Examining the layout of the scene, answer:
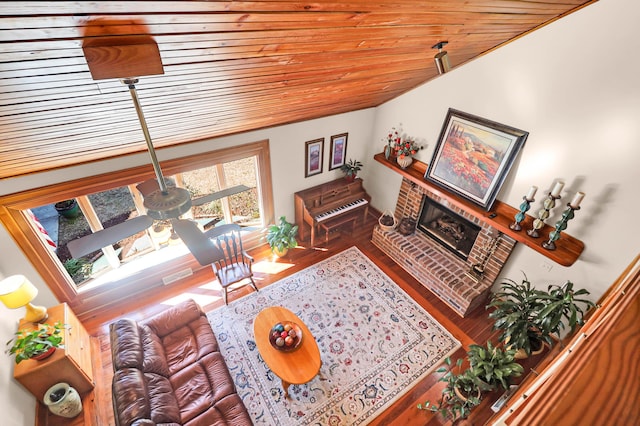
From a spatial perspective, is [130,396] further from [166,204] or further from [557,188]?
[557,188]

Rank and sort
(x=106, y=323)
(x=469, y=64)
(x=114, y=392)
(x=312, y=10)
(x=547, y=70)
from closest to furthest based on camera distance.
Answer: (x=312, y=10) < (x=114, y=392) < (x=547, y=70) < (x=469, y=64) < (x=106, y=323)

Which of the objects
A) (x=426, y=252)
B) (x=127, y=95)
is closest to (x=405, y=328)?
(x=426, y=252)

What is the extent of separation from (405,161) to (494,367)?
3.20m

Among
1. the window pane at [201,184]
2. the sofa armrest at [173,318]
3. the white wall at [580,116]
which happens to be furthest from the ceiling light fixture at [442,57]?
the sofa armrest at [173,318]

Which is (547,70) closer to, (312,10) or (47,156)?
(312,10)

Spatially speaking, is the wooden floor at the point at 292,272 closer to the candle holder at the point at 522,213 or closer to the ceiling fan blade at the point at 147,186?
the candle holder at the point at 522,213

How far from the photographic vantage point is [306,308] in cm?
455

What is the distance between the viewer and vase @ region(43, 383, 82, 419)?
10.2ft

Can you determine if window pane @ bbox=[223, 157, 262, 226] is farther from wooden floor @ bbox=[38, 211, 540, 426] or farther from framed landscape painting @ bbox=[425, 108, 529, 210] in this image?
framed landscape painting @ bbox=[425, 108, 529, 210]

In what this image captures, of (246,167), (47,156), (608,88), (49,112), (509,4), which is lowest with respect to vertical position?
(246,167)

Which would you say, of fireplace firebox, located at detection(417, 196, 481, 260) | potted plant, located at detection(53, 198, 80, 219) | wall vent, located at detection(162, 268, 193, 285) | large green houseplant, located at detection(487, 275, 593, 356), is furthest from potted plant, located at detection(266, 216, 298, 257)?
potted plant, located at detection(53, 198, 80, 219)

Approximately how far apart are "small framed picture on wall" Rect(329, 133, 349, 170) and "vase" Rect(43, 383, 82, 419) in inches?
190

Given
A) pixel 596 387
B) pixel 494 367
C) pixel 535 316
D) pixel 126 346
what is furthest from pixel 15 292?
pixel 535 316

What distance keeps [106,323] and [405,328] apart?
14.2 ft
